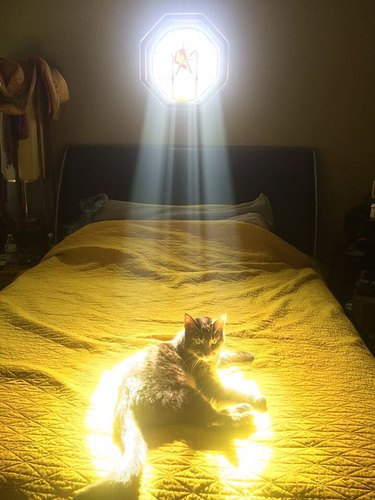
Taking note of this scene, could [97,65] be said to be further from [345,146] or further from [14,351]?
[14,351]

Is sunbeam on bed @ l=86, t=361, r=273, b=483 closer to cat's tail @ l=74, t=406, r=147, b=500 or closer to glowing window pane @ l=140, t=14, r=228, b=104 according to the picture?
cat's tail @ l=74, t=406, r=147, b=500

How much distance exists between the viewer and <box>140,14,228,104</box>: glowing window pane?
10.1 feet

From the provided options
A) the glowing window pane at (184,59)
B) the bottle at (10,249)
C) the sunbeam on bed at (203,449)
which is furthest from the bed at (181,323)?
the glowing window pane at (184,59)

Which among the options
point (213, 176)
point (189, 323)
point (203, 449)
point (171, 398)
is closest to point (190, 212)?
point (213, 176)

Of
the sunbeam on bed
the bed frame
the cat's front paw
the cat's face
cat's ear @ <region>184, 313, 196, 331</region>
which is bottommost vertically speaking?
the sunbeam on bed

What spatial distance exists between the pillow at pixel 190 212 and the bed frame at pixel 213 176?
18 cm

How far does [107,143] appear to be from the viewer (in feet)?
10.8

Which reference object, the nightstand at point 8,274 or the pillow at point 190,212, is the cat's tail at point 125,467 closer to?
the pillow at point 190,212

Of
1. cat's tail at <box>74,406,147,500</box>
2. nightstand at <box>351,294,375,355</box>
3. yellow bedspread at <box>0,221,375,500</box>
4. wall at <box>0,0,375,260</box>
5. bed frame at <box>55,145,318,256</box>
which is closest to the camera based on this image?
cat's tail at <box>74,406,147,500</box>

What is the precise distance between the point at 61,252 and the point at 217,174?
1.18m

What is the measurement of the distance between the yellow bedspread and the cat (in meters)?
0.05

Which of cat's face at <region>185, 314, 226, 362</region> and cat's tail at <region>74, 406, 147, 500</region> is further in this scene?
cat's face at <region>185, 314, 226, 362</region>

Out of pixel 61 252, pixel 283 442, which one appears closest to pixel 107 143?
pixel 61 252

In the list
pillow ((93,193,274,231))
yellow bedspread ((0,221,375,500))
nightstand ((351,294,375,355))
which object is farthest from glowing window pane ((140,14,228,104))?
nightstand ((351,294,375,355))
